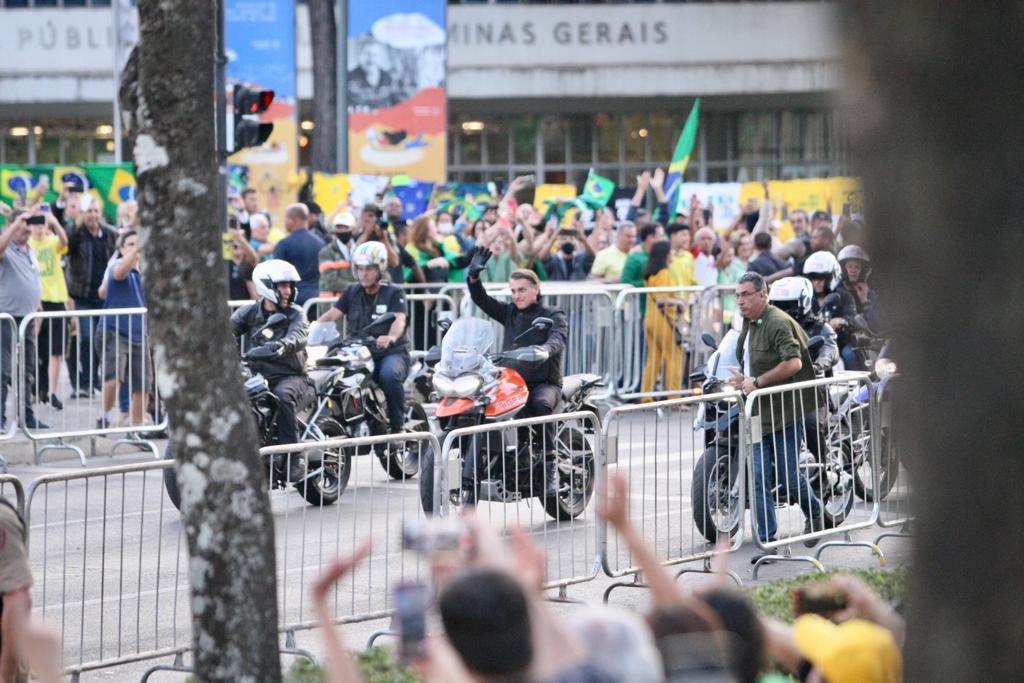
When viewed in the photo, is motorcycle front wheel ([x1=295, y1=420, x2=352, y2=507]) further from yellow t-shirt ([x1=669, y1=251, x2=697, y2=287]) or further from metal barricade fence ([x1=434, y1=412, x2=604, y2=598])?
yellow t-shirt ([x1=669, y1=251, x2=697, y2=287])

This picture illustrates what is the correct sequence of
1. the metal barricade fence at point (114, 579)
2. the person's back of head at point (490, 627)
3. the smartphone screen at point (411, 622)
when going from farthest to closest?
the metal barricade fence at point (114, 579) < the smartphone screen at point (411, 622) < the person's back of head at point (490, 627)

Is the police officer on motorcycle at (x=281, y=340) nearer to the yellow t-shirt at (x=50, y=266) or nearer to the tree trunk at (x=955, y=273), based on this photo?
the yellow t-shirt at (x=50, y=266)

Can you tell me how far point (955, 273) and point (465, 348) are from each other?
7.90m

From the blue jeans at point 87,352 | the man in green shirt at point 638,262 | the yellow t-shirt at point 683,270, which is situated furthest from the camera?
the yellow t-shirt at point 683,270

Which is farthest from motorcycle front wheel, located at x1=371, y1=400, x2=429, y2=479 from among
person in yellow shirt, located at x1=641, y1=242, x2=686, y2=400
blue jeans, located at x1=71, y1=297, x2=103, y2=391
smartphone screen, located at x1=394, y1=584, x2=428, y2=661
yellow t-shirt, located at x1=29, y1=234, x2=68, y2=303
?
yellow t-shirt, located at x1=29, y1=234, x2=68, y2=303

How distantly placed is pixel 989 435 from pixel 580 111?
136 ft

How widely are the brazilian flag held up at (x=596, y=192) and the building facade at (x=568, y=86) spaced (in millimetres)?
14533

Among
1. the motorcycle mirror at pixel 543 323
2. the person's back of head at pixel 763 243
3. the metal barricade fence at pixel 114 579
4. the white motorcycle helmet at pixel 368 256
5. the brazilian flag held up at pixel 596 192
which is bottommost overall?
the metal barricade fence at pixel 114 579

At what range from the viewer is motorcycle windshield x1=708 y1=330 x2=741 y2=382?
36.1ft

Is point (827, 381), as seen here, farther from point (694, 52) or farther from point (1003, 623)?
point (694, 52)

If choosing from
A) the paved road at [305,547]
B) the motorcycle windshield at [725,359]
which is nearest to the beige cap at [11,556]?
the paved road at [305,547]

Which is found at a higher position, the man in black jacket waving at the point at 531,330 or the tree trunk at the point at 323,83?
the tree trunk at the point at 323,83

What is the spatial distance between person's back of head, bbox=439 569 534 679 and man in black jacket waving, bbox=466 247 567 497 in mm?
7409

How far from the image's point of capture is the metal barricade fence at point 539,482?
8.78 metres
